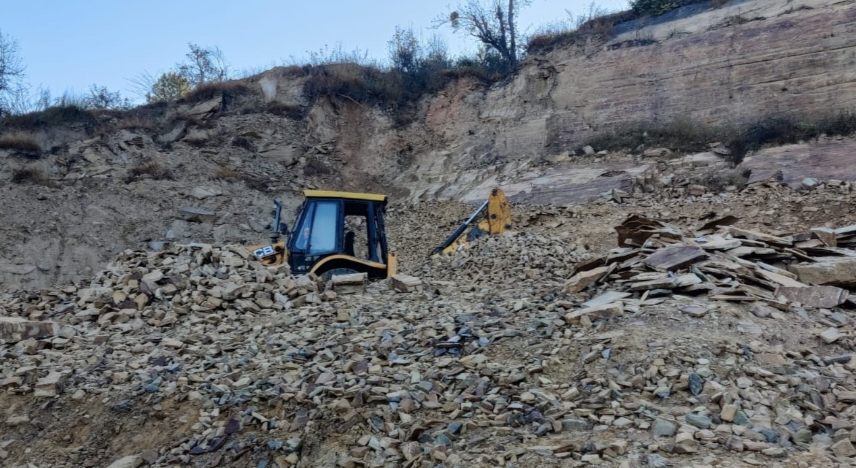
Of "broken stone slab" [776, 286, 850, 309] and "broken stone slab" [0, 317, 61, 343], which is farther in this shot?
"broken stone slab" [0, 317, 61, 343]

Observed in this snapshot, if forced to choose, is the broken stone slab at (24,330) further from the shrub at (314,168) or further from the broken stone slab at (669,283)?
the shrub at (314,168)

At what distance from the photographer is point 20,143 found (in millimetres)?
16109

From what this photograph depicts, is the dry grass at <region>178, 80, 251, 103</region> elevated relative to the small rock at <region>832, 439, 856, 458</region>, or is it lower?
elevated

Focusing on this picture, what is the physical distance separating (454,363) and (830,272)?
12.0 feet

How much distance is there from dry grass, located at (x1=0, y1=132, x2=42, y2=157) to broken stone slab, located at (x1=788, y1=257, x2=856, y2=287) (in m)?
15.8

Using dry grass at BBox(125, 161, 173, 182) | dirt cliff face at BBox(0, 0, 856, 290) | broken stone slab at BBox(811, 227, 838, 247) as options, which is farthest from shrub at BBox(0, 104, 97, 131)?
broken stone slab at BBox(811, 227, 838, 247)

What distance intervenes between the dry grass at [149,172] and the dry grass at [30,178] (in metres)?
1.61

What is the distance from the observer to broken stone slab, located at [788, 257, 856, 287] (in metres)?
6.18

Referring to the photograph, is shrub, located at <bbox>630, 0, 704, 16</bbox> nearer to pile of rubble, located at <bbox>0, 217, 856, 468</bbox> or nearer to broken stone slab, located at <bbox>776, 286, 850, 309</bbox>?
pile of rubble, located at <bbox>0, 217, 856, 468</bbox>

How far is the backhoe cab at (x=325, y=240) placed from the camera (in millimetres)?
8531

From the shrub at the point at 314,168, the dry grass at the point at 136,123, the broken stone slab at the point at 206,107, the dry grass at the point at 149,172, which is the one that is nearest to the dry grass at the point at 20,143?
the dry grass at the point at 136,123

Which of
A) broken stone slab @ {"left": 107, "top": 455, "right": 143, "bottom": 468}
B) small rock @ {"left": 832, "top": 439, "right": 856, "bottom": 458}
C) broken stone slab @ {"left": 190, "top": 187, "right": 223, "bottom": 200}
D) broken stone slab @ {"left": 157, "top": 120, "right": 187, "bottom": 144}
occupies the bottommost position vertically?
broken stone slab @ {"left": 107, "top": 455, "right": 143, "bottom": 468}

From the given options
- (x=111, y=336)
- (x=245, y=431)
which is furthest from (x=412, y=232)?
(x=245, y=431)

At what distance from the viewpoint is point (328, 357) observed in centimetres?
521
